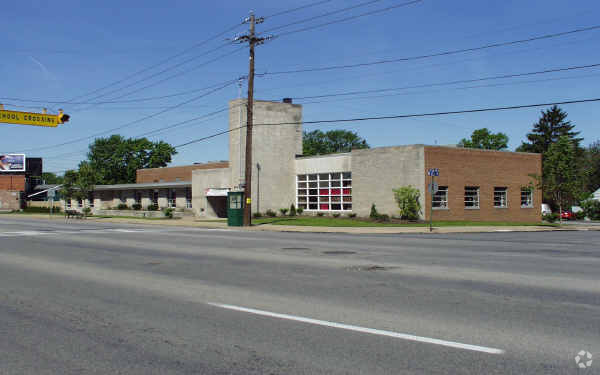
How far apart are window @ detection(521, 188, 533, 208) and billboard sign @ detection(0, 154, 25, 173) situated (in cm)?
8159

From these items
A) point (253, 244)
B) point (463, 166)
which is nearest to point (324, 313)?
point (253, 244)

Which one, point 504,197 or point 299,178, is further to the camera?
point 299,178

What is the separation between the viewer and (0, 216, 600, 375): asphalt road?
499 cm

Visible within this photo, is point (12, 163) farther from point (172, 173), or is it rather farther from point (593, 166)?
point (593, 166)

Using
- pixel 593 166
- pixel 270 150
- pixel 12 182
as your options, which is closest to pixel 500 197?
pixel 270 150

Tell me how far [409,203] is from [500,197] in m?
9.28

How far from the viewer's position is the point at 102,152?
304ft

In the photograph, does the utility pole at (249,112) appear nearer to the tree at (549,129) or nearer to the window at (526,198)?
the window at (526,198)

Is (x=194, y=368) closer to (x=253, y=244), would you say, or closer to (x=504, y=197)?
(x=253, y=244)

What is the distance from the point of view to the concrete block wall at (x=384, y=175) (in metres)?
34.5

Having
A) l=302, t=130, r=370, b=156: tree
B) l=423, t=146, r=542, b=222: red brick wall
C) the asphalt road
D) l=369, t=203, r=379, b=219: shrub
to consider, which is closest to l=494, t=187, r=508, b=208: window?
l=423, t=146, r=542, b=222: red brick wall

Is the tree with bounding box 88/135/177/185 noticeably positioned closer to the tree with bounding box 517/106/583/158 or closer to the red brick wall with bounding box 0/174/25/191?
the red brick wall with bounding box 0/174/25/191

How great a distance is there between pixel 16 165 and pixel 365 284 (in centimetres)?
9423

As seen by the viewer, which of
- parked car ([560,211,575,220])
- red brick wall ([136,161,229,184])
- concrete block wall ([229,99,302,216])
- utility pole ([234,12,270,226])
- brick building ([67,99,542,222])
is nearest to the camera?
utility pole ([234,12,270,226])
